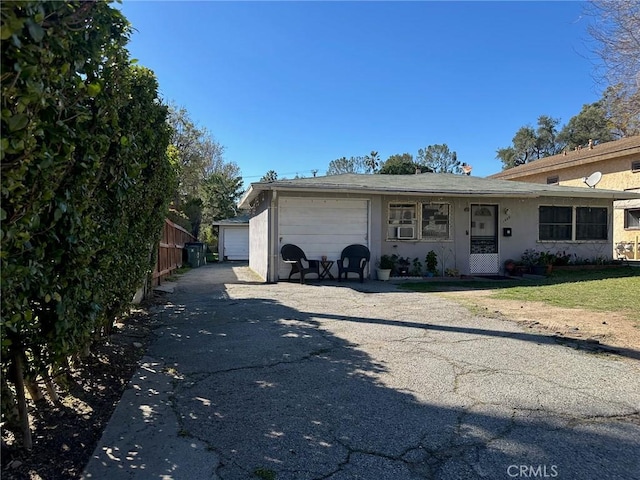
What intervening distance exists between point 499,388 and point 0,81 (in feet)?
13.0

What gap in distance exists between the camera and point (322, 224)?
40.3 feet

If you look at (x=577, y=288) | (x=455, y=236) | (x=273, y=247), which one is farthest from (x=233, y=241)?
(x=577, y=288)

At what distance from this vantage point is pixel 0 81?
1671 mm

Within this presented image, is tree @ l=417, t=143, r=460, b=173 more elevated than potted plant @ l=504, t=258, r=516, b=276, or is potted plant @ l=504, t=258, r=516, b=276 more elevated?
tree @ l=417, t=143, r=460, b=173

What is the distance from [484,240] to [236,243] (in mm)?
17337

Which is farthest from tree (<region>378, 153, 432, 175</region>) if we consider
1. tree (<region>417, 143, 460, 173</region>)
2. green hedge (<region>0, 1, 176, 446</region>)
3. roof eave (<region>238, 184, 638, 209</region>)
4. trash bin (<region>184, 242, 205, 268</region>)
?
green hedge (<region>0, 1, 176, 446</region>)

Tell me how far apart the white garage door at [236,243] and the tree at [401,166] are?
1821 centimetres

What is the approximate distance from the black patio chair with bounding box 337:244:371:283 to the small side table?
271 millimetres

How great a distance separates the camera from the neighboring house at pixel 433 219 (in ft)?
39.6

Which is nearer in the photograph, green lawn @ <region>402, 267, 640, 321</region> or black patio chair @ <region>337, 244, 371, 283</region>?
green lawn @ <region>402, 267, 640, 321</region>

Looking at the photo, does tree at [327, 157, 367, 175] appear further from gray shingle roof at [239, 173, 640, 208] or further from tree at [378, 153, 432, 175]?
gray shingle roof at [239, 173, 640, 208]

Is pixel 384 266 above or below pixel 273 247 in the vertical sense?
below

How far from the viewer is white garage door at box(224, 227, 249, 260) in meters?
27.1

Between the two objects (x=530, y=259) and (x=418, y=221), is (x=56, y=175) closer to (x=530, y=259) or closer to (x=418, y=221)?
(x=418, y=221)
